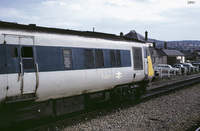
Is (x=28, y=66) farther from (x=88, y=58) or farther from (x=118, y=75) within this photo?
(x=118, y=75)

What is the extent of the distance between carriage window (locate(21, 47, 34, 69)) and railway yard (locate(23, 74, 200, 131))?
241cm

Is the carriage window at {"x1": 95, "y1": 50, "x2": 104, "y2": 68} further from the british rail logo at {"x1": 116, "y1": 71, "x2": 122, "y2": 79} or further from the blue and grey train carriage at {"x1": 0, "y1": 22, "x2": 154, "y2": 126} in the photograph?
the british rail logo at {"x1": 116, "y1": 71, "x2": 122, "y2": 79}

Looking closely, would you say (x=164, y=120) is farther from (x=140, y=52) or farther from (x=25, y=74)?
(x=25, y=74)

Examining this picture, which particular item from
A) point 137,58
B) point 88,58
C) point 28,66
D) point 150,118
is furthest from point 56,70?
point 137,58

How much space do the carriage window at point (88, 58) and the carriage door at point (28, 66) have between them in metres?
2.50

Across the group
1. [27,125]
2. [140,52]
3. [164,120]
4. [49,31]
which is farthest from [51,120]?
[140,52]

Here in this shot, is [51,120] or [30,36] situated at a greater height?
[30,36]

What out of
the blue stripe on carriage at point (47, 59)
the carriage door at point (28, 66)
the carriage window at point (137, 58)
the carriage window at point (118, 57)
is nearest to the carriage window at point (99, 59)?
the blue stripe on carriage at point (47, 59)

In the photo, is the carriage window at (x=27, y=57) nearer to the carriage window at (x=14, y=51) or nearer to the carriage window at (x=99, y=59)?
the carriage window at (x=14, y=51)

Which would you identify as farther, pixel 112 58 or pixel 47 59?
pixel 112 58

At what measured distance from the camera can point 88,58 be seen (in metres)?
9.37

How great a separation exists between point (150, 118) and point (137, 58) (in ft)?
13.6

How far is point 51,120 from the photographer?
9203 mm

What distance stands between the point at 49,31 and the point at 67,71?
168 cm
